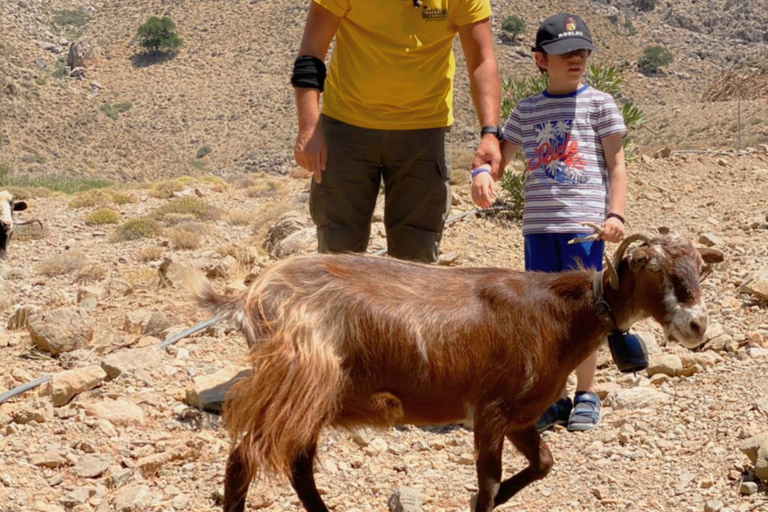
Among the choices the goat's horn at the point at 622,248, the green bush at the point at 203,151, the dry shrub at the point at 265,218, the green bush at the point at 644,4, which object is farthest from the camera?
the green bush at the point at 644,4

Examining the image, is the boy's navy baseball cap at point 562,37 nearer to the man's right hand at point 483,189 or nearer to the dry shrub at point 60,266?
the man's right hand at point 483,189

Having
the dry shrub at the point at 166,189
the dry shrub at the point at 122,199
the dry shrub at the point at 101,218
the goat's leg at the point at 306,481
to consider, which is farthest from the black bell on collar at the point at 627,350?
the dry shrub at the point at 166,189

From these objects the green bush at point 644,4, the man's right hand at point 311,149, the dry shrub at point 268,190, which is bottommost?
the dry shrub at point 268,190

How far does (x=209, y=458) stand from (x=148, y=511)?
66 cm

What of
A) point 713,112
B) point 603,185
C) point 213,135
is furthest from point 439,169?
point 213,135

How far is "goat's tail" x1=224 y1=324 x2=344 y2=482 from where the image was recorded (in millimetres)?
3488

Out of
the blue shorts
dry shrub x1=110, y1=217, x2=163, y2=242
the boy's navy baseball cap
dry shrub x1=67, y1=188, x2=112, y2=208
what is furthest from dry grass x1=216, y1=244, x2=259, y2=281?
dry shrub x1=67, y1=188, x2=112, y2=208

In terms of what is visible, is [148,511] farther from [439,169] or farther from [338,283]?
[439,169]

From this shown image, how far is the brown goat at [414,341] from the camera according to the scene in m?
3.54

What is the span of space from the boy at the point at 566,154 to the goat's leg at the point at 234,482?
204cm

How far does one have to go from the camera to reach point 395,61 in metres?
4.68

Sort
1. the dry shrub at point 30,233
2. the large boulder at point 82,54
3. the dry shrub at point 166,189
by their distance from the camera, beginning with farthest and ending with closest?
the large boulder at point 82,54 → the dry shrub at point 166,189 → the dry shrub at point 30,233

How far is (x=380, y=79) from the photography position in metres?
4.71

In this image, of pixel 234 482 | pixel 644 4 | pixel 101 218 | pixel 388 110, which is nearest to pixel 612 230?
pixel 388 110
